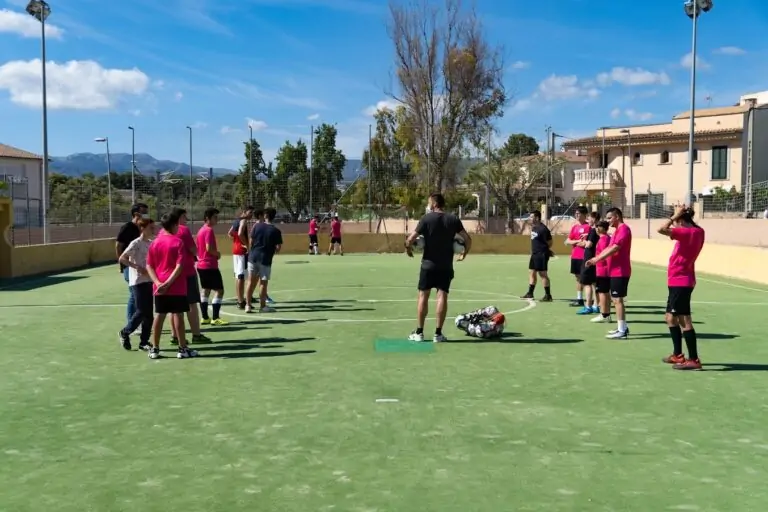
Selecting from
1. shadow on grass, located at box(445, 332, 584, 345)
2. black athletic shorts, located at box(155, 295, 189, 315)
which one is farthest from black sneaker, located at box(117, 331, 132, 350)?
shadow on grass, located at box(445, 332, 584, 345)

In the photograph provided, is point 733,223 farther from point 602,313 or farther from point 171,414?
point 171,414

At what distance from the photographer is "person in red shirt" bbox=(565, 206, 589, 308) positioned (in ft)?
45.3

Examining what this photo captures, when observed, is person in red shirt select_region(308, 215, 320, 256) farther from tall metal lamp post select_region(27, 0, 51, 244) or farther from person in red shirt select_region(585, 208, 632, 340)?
person in red shirt select_region(585, 208, 632, 340)

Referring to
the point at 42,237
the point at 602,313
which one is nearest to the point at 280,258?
the point at 42,237

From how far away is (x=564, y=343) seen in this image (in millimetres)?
10172

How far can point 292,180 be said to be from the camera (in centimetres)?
3822

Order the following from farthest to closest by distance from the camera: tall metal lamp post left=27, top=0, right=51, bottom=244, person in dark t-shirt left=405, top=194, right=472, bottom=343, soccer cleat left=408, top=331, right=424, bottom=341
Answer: tall metal lamp post left=27, top=0, right=51, bottom=244
soccer cleat left=408, top=331, right=424, bottom=341
person in dark t-shirt left=405, top=194, right=472, bottom=343

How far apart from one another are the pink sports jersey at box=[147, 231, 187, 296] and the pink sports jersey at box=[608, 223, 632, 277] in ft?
19.7

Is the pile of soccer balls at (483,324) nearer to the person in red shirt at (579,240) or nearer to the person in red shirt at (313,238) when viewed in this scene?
the person in red shirt at (579,240)

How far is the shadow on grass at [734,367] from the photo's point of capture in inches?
327

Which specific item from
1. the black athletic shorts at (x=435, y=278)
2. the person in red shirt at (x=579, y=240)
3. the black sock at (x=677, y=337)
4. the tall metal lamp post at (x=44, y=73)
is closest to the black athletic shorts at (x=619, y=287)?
the black sock at (x=677, y=337)

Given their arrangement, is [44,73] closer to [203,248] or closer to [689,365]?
[203,248]

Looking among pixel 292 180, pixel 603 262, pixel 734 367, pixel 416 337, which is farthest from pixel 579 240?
pixel 292 180

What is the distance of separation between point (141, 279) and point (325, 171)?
1191 inches
